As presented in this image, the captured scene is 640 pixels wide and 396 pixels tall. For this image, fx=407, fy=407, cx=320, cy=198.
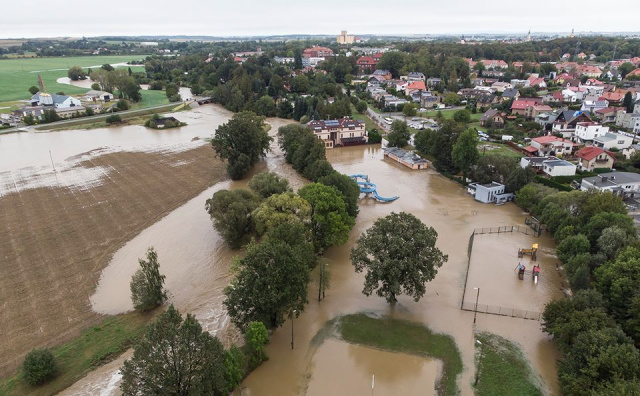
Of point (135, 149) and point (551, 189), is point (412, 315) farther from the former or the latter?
point (135, 149)

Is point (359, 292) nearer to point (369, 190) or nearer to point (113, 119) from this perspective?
point (369, 190)

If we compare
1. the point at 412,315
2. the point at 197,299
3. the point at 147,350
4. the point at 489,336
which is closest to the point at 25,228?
the point at 197,299

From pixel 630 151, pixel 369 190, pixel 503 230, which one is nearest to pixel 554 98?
pixel 630 151

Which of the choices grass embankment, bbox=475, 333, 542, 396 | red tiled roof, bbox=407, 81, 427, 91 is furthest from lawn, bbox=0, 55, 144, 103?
grass embankment, bbox=475, 333, 542, 396

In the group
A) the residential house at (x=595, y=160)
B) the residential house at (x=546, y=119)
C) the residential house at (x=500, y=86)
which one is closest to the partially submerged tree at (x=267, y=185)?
the residential house at (x=595, y=160)

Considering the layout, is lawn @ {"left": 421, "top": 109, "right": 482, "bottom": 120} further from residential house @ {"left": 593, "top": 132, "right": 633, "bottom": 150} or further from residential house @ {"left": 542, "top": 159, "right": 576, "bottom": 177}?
residential house @ {"left": 542, "top": 159, "right": 576, "bottom": 177}
